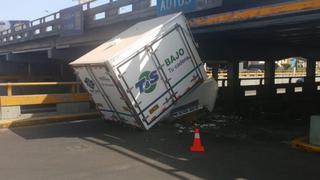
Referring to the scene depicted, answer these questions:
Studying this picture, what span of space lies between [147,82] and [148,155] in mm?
2856

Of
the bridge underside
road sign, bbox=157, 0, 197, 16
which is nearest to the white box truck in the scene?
road sign, bbox=157, 0, 197, 16

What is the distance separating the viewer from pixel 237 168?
8.15 metres

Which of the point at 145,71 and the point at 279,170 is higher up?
the point at 145,71

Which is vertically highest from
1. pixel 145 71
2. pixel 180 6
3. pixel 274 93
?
pixel 180 6

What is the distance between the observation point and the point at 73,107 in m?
15.4

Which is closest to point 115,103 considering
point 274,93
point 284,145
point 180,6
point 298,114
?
point 180,6

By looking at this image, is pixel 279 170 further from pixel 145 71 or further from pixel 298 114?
pixel 298 114

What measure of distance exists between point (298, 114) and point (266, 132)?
5.07 metres

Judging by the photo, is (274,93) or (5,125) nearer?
(5,125)

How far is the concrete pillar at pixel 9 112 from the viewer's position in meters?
13.8

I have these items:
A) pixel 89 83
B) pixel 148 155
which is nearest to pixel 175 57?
pixel 89 83

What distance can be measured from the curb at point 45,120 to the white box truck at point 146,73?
5.28ft

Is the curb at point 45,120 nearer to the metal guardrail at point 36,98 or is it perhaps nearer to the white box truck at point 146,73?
the metal guardrail at point 36,98

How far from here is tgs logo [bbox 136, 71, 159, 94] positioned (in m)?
11.5
